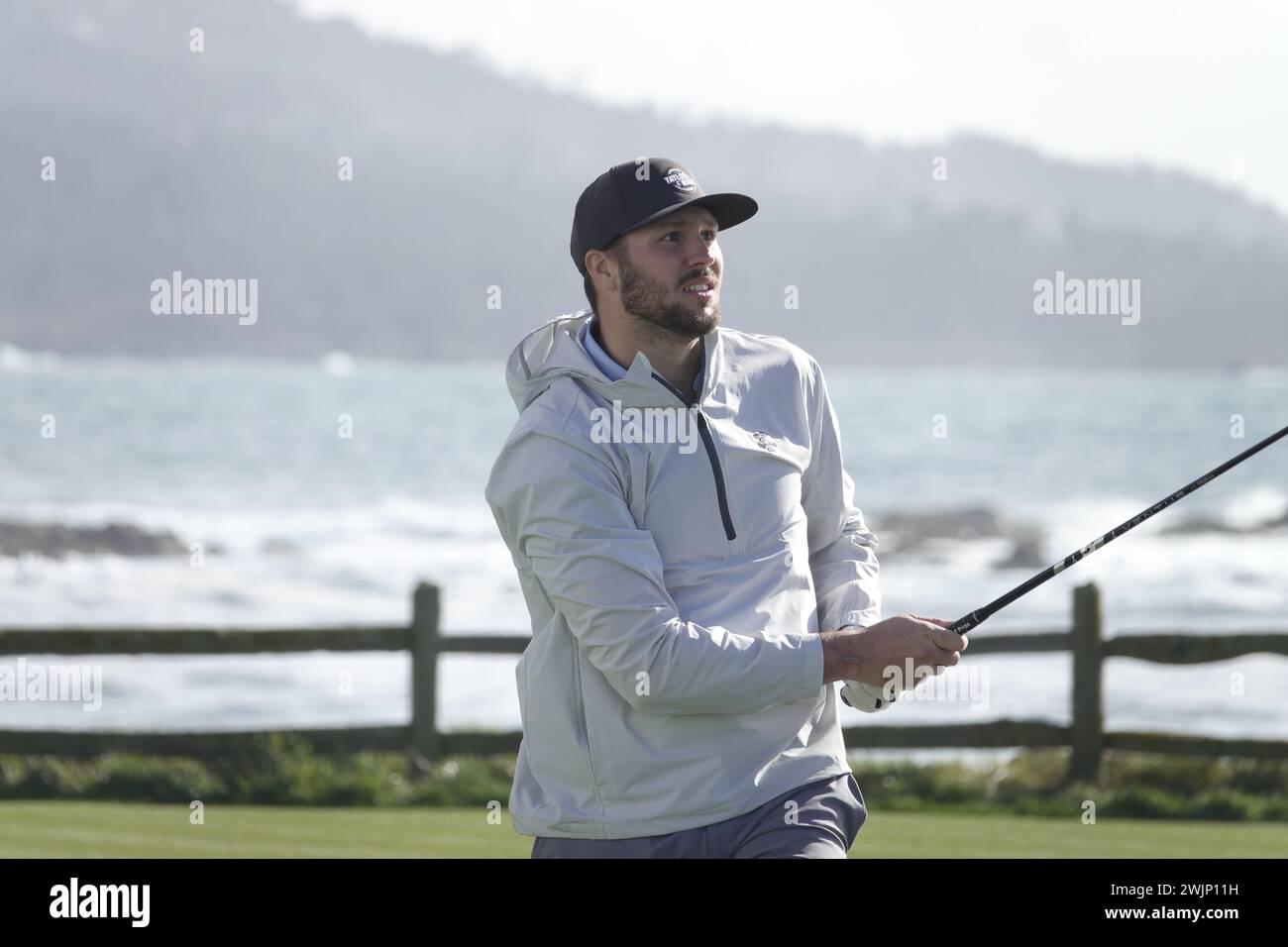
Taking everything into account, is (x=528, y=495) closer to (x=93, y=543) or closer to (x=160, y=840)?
(x=160, y=840)

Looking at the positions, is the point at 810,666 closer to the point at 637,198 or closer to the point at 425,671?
the point at 637,198

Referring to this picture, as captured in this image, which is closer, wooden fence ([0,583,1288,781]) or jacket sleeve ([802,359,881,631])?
→ jacket sleeve ([802,359,881,631])

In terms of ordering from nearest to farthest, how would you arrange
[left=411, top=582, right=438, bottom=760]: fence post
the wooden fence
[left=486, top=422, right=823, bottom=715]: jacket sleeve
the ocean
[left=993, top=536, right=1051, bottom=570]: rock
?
[left=486, top=422, right=823, bottom=715]: jacket sleeve → the wooden fence → [left=411, top=582, right=438, bottom=760]: fence post → the ocean → [left=993, top=536, right=1051, bottom=570]: rock

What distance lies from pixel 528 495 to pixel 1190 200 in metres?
99.2

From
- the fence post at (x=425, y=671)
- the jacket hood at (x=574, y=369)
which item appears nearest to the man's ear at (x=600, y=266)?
the jacket hood at (x=574, y=369)

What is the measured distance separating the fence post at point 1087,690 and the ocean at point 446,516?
6.15m

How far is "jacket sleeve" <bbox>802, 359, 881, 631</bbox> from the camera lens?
3561 mm

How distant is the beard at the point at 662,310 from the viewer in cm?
336

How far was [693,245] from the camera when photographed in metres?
3.41

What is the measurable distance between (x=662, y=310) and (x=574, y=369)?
0.23m

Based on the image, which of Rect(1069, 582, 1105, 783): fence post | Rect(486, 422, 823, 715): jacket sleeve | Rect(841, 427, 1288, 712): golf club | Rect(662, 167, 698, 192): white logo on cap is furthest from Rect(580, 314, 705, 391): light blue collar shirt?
Rect(1069, 582, 1105, 783): fence post

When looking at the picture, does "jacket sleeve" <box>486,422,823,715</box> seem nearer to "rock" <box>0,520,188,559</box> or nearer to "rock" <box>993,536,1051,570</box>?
"rock" <box>993,536,1051,570</box>

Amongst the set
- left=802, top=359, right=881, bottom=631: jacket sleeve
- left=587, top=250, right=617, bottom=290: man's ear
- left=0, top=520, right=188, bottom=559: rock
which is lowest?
left=0, top=520, right=188, bottom=559: rock

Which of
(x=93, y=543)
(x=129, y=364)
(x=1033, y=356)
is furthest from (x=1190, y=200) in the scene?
(x=93, y=543)
